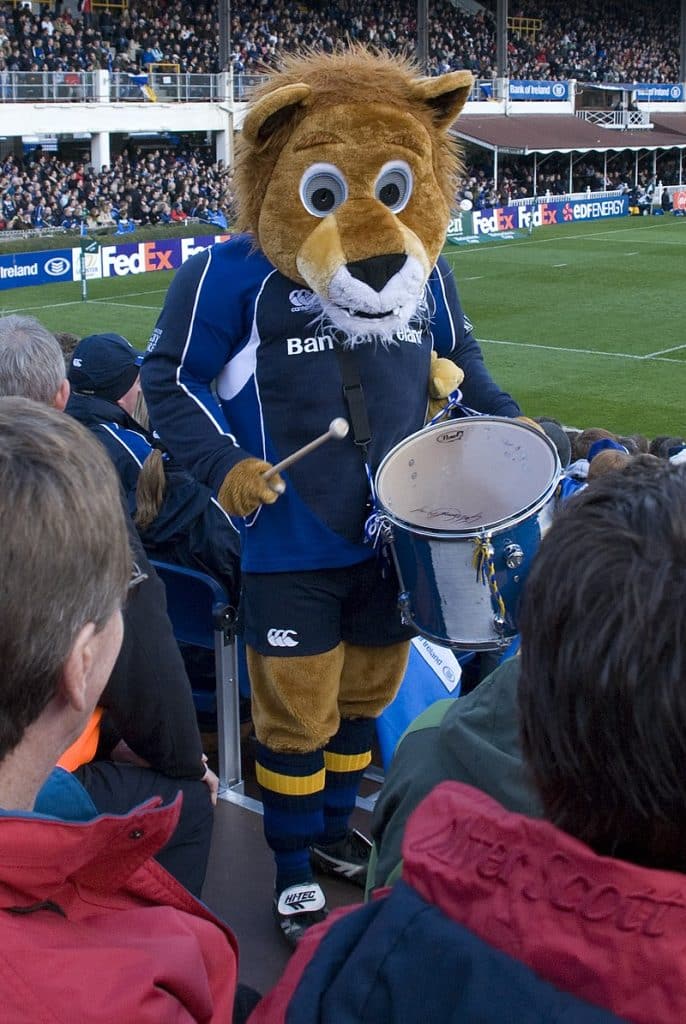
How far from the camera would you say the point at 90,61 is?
34.3m

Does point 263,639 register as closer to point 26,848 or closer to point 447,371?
point 447,371

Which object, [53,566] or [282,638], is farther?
[282,638]

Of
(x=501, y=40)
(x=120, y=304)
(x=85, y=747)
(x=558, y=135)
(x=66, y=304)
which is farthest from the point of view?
(x=501, y=40)

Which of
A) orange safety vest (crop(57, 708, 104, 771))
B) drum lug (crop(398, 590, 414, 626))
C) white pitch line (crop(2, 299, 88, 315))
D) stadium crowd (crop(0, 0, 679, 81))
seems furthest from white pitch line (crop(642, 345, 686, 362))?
stadium crowd (crop(0, 0, 679, 81))

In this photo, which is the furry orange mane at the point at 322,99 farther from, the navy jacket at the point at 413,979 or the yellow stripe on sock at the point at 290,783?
the navy jacket at the point at 413,979

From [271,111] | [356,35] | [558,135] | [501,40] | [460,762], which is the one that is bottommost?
[460,762]

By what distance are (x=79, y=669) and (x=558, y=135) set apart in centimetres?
4293

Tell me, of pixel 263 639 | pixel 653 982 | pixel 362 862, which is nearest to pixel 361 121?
pixel 263 639

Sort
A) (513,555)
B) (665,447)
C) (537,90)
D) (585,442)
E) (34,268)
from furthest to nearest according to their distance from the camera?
(537,90) → (34,268) → (585,442) → (665,447) → (513,555)

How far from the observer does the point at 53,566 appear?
125 centimetres

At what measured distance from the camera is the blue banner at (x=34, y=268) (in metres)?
21.9

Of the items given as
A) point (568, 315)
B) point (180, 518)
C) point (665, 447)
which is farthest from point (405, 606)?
point (568, 315)

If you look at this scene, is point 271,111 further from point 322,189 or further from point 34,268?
point 34,268

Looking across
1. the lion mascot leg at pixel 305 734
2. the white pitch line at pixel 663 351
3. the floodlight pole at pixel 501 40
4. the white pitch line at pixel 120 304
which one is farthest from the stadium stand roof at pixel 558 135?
the lion mascot leg at pixel 305 734
